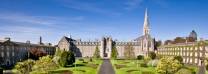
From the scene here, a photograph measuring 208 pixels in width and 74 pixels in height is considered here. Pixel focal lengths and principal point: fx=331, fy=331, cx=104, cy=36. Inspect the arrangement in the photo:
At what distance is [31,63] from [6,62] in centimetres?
4437

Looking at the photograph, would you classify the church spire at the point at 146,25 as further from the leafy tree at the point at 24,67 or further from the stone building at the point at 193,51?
the leafy tree at the point at 24,67

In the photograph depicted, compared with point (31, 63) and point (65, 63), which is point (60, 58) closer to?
point (65, 63)

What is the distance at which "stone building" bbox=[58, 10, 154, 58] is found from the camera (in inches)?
6841

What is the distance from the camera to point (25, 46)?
122 metres

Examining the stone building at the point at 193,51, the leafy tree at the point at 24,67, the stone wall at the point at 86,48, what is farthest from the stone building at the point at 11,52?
the stone wall at the point at 86,48

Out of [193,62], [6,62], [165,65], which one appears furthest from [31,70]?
[193,62]

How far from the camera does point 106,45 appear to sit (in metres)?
182

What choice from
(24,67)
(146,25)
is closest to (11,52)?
(24,67)

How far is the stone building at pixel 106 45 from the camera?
570 ft

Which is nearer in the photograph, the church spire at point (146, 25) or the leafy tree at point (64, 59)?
the leafy tree at point (64, 59)

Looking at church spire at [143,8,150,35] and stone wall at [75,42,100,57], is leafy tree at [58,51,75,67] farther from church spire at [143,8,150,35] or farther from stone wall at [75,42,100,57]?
church spire at [143,8,150,35]

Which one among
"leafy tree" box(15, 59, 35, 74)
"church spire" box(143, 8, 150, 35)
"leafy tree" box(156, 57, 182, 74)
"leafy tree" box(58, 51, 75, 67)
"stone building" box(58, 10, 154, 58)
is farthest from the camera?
"church spire" box(143, 8, 150, 35)

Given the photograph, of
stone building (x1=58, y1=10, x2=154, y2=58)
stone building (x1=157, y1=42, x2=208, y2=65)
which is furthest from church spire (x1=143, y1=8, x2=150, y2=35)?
stone building (x1=157, y1=42, x2=208, y2=65)

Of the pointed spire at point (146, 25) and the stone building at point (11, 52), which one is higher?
the pointed spire at point (146, 25)
